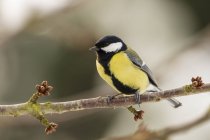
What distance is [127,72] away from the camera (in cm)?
286

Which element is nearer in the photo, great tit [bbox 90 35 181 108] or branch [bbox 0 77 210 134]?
branch [bbox 0 77 210 134]

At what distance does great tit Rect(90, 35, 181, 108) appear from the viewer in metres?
2.82

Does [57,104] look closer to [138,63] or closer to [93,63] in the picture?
[138,63]

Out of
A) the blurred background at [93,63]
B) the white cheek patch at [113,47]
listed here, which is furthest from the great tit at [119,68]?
the blurred background at [93,63]

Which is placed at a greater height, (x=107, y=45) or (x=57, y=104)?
(x=107, y=45)

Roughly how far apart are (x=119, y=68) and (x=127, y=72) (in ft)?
0.19

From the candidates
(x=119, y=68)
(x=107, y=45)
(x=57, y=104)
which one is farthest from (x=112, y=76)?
(x=57, y=104)

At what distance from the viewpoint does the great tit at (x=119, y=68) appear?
282 cm

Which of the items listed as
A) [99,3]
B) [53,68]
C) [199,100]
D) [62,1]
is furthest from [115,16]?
[62,1]

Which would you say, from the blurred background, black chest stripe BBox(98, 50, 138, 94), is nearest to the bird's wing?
black chest stripe BBox(98, 50, 138, 94)

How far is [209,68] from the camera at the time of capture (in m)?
5.86

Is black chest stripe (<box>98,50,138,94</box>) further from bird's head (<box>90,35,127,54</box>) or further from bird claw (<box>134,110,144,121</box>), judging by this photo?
bird claw (<box>134,110,144,121</box>)

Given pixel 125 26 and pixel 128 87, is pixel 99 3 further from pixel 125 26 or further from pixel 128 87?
pixel 128 87

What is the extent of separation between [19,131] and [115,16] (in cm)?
184
